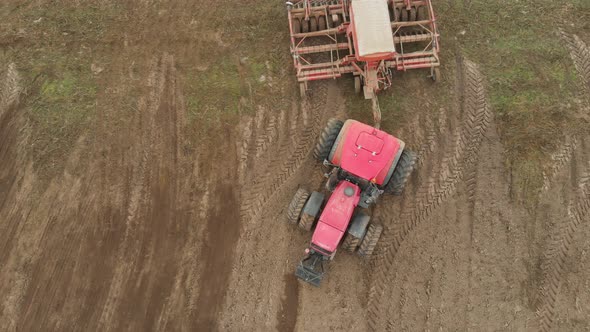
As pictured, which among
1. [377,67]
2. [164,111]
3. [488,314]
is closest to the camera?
[488,314]

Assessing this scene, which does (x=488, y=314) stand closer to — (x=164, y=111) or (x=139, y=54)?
(x=164, y=111)

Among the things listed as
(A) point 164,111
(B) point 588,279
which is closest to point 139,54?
(A) point 164,111

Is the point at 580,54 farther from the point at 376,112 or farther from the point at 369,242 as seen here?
the point at 369,242

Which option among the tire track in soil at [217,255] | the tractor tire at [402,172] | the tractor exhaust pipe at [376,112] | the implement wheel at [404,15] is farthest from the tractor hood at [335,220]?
the implement wheel at [404,15]

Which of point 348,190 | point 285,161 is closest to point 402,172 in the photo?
point 348,190

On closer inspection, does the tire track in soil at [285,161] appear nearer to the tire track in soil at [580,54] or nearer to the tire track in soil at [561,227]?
the tire track in soil at [561,227]

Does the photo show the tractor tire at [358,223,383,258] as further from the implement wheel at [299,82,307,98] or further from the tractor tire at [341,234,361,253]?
the implement wheel at [299,82,307,98]
